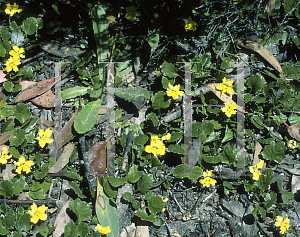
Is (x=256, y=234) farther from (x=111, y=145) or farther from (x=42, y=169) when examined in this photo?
(x=42, y=169)

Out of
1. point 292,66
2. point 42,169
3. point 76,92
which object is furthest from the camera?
point 292,66

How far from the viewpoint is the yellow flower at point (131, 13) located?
3.30 meters

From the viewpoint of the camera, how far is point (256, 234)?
304 cm

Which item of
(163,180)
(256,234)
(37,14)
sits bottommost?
(256,234)

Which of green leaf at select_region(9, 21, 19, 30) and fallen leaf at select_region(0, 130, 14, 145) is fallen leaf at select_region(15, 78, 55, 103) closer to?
fallen leaf at select_region(0, 130, 14, 145)

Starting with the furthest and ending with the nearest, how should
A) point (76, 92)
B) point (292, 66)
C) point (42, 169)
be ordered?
point (292, 66) < point (76, 92) < point (42, 169)

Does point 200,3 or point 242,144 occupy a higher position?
point 200,3

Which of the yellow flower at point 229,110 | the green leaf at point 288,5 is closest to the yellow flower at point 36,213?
the yellow flower at point 229,110

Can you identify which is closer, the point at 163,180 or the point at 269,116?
the point at 163,180

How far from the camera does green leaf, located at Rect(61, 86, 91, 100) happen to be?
3.22m

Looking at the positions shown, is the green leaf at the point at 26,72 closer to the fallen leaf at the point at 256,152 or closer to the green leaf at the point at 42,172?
the green leaf at the point at 42,172

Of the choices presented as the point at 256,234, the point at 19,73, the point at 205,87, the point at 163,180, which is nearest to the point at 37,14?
the point at 19,73

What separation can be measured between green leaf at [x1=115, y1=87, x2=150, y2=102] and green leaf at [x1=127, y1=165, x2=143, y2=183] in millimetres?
791

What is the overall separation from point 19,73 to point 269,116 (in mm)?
3062
